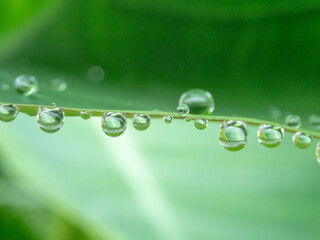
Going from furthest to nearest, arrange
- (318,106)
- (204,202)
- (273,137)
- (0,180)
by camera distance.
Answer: (0,180) → (204,202) → (318,106) → (273,137)

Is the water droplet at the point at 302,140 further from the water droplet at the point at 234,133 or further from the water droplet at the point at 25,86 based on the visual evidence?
the water droplet at the point at 25,86

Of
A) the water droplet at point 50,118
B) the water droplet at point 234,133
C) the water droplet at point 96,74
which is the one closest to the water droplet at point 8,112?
the water droplet at point 50,118

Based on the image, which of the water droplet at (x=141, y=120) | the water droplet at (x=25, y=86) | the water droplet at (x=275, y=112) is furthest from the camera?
the water droplet at (x=275, y=112)

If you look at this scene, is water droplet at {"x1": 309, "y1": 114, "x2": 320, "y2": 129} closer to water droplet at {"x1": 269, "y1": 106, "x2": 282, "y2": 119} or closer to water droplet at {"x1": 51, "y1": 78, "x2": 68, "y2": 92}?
water droplet at {"x1": 269, "y1": 106, "x2": 282, "y2": 119}

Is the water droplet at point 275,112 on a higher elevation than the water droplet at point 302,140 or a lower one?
higher

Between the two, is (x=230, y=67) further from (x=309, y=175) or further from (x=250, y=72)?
(x=309, y=175)

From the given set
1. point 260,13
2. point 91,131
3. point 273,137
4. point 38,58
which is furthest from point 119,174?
point 273,137

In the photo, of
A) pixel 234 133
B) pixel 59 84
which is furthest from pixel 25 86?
pixel 234 133
